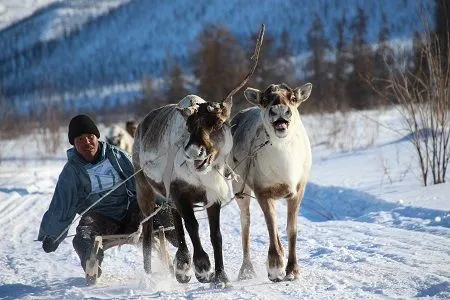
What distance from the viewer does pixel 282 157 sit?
617 cm

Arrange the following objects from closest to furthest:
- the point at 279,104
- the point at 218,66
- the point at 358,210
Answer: the point at 279,104, the point at 358,210, the point at 218,66

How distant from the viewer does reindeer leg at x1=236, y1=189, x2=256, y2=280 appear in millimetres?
A: 6648

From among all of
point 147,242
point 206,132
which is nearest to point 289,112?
point 206,132

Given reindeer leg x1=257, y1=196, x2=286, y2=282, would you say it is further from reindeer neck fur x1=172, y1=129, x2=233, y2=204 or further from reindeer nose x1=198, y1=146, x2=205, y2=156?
reindeer nose x1=198, y1=146, x2=205, y2=156

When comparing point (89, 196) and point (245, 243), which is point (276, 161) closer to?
point (245, 243)

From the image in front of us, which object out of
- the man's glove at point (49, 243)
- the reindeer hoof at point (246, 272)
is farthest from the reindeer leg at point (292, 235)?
the man's glove at point (49, 243)

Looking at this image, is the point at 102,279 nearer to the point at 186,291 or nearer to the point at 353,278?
the point at 186,291

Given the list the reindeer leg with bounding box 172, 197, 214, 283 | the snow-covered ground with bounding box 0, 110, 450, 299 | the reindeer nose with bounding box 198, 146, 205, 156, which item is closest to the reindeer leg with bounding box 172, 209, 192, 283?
the snow-covered ground with bounding box 0, 110, 450, 299

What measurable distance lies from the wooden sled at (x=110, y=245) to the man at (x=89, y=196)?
4.8 inches

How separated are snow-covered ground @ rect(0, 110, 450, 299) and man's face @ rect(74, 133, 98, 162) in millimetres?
1306

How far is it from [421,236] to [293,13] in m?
170

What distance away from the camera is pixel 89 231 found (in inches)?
277

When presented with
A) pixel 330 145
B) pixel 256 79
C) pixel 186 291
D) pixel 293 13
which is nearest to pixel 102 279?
pixel 186 291

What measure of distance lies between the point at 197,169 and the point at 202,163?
0.09 m
